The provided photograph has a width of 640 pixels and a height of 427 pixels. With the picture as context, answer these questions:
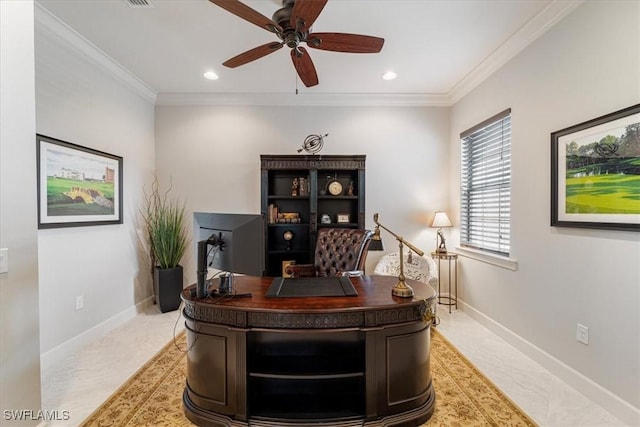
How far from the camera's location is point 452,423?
1857 millimetres

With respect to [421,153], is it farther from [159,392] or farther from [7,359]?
[7,359]

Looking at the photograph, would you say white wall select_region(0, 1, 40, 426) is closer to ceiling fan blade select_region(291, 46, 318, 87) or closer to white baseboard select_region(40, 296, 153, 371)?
white baseboard select_region(40, 296, 153, 371)

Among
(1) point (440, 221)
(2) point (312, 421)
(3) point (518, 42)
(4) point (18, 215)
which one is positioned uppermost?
(3) point (518, 42)

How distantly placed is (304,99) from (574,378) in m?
4.16

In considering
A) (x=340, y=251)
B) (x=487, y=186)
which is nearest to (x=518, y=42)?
(x=487, y=186)

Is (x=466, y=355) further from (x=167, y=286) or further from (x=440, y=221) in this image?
(x=167, y=286)

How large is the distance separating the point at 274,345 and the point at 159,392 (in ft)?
3.34

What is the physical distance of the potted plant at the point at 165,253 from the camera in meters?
3.81

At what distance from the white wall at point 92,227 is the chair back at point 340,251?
7.78ft

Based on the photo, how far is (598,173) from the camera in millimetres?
2078

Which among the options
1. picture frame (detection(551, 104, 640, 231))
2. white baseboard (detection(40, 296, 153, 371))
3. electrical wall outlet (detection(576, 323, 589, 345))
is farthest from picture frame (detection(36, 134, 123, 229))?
electrical wall outlet (detection(576, 323, 589, 345))

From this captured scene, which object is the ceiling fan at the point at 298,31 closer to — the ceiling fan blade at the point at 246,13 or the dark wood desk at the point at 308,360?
the ceiling fan blade at the point at 246,13

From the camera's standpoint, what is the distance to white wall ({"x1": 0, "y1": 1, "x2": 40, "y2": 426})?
1599 millimetres

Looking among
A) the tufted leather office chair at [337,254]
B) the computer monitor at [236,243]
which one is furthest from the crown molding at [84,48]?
the tufted leather office chair at [337,254]
